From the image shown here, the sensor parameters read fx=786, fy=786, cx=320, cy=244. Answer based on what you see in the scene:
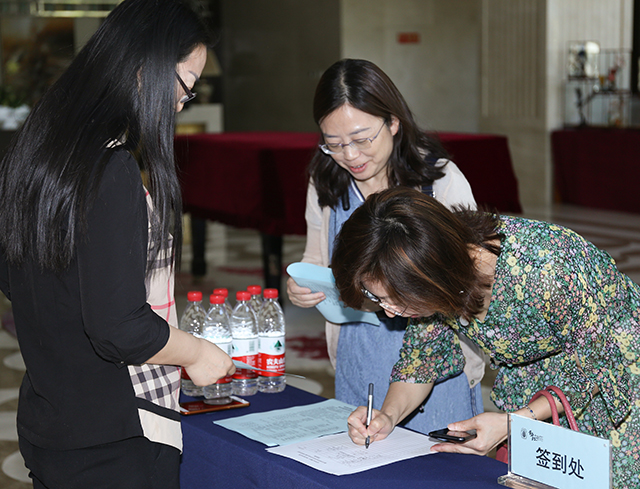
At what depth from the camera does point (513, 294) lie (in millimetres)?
1584

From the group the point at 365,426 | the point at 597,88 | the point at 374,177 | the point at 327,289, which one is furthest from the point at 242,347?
the point at 597,88

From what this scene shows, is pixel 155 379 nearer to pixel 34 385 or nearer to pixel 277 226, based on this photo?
pixel 34 385

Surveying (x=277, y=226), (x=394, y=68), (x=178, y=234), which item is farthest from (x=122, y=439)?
(x=394, y=68)

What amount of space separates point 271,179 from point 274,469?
3224 millimetres

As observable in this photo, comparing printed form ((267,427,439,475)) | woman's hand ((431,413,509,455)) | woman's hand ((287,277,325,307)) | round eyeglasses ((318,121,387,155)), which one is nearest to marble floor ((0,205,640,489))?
woman's hand ((287,277,325,307))

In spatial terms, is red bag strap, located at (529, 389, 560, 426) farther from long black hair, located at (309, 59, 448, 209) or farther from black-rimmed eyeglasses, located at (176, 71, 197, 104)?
black-rimmed eyeglasses, located at (176, 71, 197, 104)

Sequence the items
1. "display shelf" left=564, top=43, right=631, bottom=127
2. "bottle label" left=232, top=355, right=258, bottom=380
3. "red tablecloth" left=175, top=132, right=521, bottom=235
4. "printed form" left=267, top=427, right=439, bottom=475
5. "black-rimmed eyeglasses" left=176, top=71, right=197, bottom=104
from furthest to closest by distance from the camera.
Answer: "display shelf" left=564, top=43, right=631, bottom=127, "red tablecloth" left=175, top=132, right=521, bottom=235, "bottle label" left=232, top=355, right=258, bottom=380, "printed form" left=267, top=427, right=439, bottom=475, "black-rimmed eyeglasses" left=176, top=71, right=197, bottom=104

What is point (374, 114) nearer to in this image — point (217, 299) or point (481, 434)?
point (217, 299)

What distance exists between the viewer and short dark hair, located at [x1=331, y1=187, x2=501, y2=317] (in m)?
1.48

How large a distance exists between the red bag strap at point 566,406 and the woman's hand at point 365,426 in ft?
1.26

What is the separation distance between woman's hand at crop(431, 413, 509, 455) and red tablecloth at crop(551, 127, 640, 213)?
8098 millimetres

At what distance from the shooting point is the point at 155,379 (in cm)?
141

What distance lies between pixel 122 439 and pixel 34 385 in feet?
0.60

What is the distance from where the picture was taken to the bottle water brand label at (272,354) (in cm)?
212
